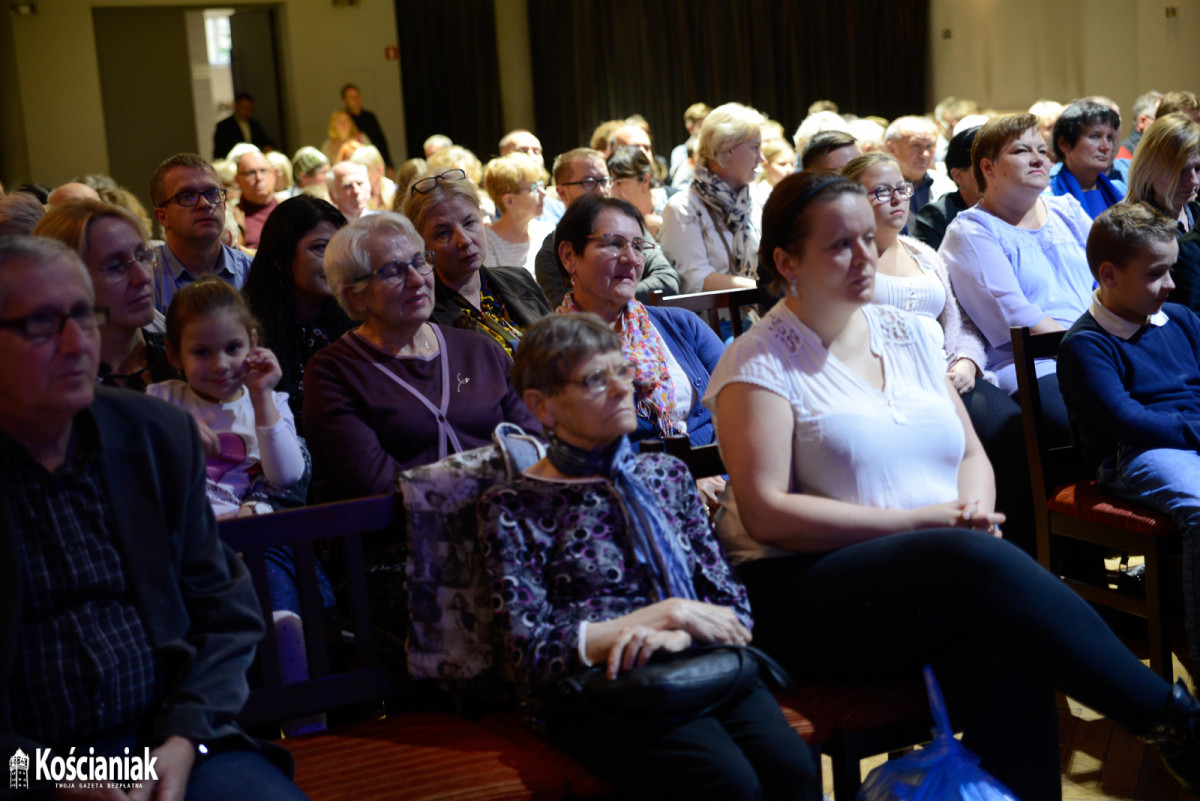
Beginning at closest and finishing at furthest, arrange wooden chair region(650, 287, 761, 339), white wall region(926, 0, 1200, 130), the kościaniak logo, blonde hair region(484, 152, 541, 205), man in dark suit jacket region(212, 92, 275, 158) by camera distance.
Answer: the kościaniak logo → wooden chair region(650, 287, 761, 339) → blonde hair region(484, 152, 541, 205) → white wall region(926, 0, 1200, 130) → man in dark suit jacket region(212, 92, 275, 158)

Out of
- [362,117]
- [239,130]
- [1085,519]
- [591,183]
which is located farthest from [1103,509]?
[239,130]

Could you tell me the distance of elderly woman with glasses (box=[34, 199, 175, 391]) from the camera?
2.44 meters

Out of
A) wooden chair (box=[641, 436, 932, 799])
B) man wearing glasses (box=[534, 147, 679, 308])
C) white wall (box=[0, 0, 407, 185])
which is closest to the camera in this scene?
wooden chair (box=[641, 436, 932, 799])

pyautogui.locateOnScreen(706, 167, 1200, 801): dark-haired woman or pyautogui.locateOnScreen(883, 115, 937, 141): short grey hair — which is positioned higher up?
pyautogui.locateOnScreen(883, 115, 937, 141): short grey hair

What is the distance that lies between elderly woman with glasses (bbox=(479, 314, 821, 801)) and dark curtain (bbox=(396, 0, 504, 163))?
A: 1010 cm

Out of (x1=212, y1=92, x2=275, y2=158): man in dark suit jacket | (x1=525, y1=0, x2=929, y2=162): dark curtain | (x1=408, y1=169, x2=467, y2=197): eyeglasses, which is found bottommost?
(x1=408, y1=169, x2=467, y2=197): eyeglasses

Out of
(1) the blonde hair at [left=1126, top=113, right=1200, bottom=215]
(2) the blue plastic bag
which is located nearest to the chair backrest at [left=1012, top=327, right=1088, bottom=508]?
(2) the blue plastic bag

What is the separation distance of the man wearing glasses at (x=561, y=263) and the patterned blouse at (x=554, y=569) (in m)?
1.18

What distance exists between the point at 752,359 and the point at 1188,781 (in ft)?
3.32

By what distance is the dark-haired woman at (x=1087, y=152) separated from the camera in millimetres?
4605

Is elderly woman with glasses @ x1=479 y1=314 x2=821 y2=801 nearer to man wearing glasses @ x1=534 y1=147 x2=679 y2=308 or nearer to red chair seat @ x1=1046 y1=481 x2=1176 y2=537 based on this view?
man wearing glasses @ x1=534 y1=147 x2=679 y2=308

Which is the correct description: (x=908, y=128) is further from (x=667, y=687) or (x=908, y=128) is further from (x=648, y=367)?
(x=667, y=687)

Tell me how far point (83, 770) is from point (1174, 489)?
2270mm

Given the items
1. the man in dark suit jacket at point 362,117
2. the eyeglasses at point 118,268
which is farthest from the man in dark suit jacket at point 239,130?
the eyeglasses at point 118,268
